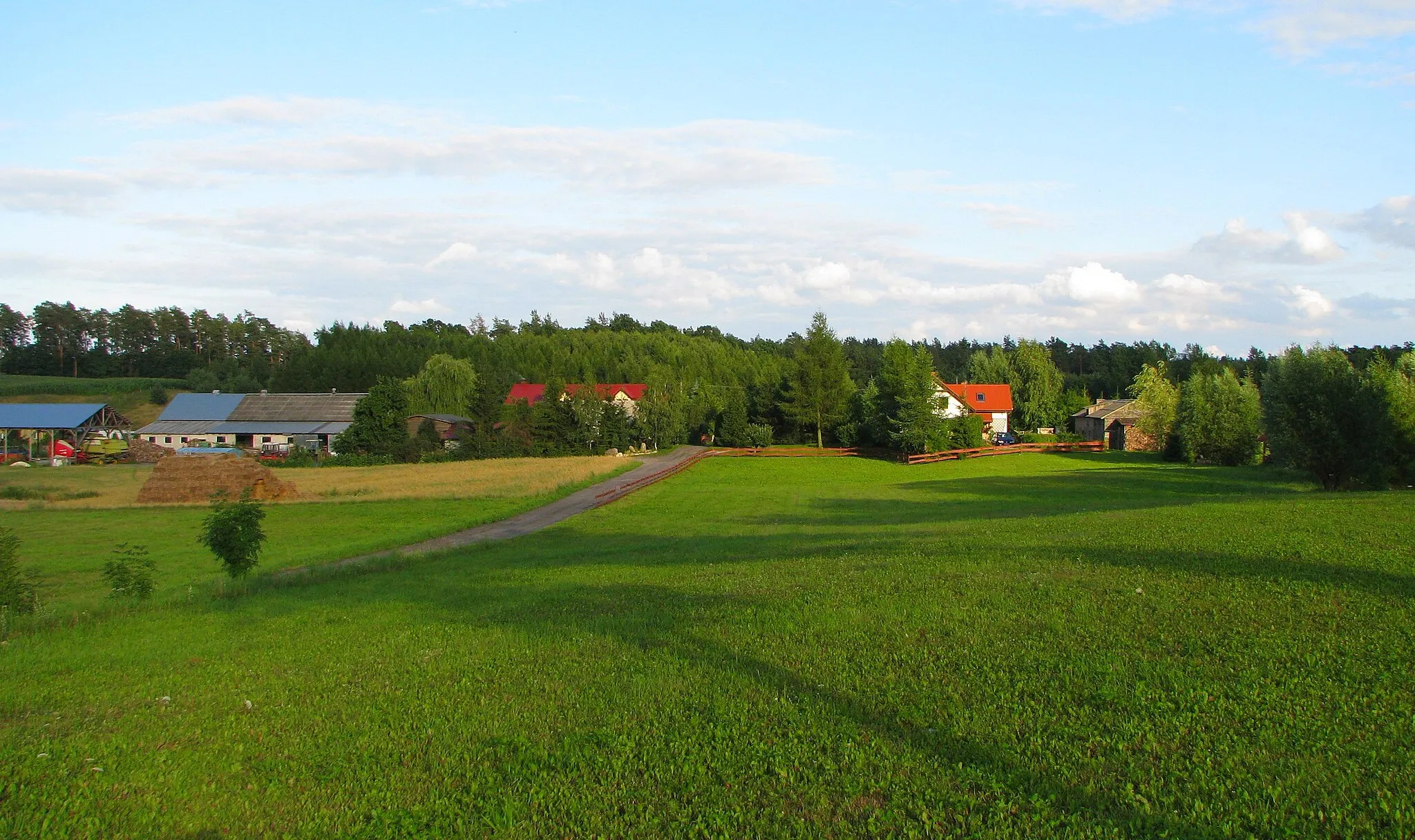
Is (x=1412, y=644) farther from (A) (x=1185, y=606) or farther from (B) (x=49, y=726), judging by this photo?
(B) (x=49, y=726)

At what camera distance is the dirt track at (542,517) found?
23389 millimetres

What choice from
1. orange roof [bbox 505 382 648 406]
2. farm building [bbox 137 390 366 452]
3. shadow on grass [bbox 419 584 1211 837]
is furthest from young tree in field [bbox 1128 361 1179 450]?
farm building [bbox 137 390 366 452]

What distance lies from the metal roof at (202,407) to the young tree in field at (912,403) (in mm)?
67983

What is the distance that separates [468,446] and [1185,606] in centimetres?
7175

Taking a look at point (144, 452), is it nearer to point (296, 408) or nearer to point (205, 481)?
point (296, 408)

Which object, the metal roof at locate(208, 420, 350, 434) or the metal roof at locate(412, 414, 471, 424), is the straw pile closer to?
the metal roof at locate(208, 420, 350, 434)

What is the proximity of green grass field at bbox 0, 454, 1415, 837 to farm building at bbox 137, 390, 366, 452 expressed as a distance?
7803 cm

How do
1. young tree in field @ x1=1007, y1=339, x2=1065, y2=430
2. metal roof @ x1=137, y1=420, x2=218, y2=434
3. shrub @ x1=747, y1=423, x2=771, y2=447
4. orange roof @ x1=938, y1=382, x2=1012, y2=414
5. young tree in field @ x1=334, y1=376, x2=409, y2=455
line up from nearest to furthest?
young tree in field @ x1=334, y1=376, x2=409, y2=455 < shrub @ x1=747, y1=423, x2=771, y2=447 < metal roof @ x1=137, y1=420, x2=218, y2=434 < orange roof @ x1=938, y1=382, x2=1012, y2=414 < young tree in field @ x1=1007, y1=339, x2=1065, y2=430

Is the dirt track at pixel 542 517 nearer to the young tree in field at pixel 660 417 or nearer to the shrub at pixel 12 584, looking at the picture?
the shrub at pixel 12 584

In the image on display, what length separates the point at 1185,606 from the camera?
928cm

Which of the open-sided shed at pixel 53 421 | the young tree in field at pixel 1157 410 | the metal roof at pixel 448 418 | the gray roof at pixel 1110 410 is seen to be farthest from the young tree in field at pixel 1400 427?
the open-sided shed at pixel 53 421

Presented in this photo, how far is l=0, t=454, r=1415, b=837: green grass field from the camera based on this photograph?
5.36m

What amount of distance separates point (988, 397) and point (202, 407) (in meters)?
89.2

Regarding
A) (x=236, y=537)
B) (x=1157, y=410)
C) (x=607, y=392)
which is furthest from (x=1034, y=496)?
(x=607, y=392)
